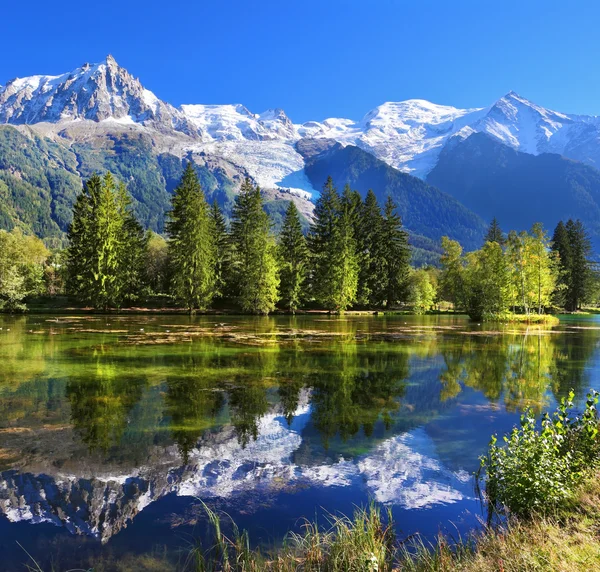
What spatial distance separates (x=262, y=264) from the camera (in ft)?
214

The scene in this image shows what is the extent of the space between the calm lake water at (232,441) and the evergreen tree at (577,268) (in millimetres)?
78605

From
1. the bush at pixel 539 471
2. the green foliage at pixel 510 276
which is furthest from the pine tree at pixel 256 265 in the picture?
the bush at pixel 539 471

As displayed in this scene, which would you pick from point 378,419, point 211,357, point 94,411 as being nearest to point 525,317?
point 211,357

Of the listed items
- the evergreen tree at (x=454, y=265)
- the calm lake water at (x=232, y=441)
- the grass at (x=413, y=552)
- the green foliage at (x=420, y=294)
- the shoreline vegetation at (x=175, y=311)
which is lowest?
the calm lake water at (x=232, y=441)

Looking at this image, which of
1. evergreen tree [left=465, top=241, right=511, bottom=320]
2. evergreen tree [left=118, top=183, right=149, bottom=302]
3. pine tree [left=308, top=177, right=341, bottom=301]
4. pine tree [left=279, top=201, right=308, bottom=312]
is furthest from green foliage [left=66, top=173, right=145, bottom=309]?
evergreen tree [left=465, top=241, right=511, bottom=320]

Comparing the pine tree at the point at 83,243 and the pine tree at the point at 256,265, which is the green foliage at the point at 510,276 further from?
the pine tree at the point at 83,243

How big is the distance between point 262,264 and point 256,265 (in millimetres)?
883

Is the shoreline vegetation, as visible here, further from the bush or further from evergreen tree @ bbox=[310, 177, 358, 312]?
the bush

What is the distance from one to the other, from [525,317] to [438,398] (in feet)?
159

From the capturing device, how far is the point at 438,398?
1597 centimetres

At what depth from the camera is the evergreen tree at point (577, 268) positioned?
90812 millimetres

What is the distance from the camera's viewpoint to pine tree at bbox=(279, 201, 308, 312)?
71.3 meters

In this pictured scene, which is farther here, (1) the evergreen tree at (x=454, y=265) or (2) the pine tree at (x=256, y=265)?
(1) the evergreen tree at (x=454, y=265)

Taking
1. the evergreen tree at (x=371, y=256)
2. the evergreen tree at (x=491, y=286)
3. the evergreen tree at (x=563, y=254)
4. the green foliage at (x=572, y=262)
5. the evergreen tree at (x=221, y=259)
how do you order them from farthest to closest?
1. the green foliage at (x=572, y=262)
2. the evergreen tree at (x=563, y=254)
3. the evergreen tree at (x=371, y=256)
4. the evergreen tree at (x=221, y=259)
5. the evergreen tree at (x=491, y=286)
